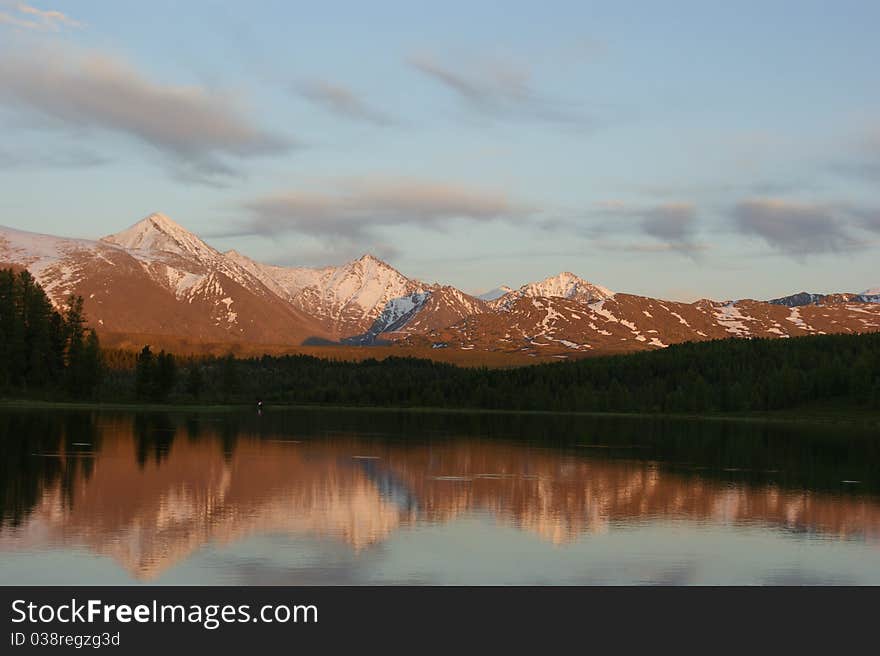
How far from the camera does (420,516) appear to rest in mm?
54844

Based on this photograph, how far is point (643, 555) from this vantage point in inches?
1722

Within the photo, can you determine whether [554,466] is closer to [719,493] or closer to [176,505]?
[719,493]

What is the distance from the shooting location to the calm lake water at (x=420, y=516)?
130 ft

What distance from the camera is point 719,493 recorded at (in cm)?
6900

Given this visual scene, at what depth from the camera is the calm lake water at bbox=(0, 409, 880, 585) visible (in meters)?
39.7
